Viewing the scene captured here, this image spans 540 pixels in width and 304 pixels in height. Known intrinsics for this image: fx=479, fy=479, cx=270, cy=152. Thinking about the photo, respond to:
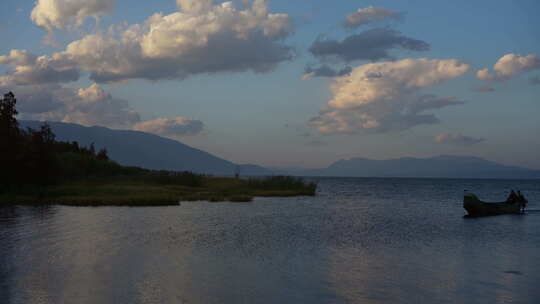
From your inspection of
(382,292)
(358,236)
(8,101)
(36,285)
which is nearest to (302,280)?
(382,292)

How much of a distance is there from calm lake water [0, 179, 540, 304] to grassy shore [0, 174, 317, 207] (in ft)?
48.4

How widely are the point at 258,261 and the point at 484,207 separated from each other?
132 ft

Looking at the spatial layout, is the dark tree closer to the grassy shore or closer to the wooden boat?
the grassy shore

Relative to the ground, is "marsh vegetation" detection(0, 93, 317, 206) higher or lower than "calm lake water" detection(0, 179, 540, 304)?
higher

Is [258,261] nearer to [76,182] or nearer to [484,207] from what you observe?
[484,207]

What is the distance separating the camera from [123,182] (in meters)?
80.5

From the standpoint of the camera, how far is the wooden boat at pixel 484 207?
5456cm

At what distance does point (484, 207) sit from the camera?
2195 inches

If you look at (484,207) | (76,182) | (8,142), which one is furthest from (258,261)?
(76,182)

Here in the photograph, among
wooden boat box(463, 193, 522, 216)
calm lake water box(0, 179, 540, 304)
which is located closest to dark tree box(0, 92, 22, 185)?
calm lake water box(0, 179, 540, 304)

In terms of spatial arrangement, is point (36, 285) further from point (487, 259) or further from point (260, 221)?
point (260, 221)

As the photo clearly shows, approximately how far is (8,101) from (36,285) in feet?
181

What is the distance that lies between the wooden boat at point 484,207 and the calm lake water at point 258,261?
37.2 feet

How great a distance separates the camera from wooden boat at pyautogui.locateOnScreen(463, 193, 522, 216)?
54.6m
